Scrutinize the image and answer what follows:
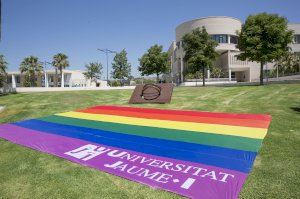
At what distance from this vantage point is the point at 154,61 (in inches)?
1940

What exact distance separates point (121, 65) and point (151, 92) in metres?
49.3

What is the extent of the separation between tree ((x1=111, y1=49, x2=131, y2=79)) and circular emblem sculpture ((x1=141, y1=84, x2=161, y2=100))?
158ft

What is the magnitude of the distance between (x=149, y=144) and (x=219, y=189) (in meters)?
3.33

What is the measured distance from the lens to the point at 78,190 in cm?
481

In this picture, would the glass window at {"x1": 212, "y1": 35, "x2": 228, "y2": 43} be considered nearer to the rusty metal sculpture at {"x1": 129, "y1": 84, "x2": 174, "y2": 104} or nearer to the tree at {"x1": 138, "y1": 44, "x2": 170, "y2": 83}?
the tree at {"x1": 138, "y1": 44, "x2": 170, "y2": 83}

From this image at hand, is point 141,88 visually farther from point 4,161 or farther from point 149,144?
point 4,161

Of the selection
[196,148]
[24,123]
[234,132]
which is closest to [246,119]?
[234,132]

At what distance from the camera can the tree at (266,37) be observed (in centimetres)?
2886

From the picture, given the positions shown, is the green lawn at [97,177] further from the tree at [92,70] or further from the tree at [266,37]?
the tree at [92,70]

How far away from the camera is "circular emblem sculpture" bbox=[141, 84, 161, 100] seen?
17.5 m

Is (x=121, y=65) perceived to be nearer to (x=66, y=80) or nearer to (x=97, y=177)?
(x=66, y=80)

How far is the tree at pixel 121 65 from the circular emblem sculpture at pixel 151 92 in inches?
1901

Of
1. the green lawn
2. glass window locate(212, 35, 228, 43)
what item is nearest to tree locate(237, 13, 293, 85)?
the green lawn

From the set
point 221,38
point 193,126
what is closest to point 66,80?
point 221,38
